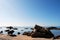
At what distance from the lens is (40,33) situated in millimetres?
30594

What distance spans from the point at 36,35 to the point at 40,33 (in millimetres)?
1270

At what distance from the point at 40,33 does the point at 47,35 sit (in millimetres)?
1951

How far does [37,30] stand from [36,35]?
2.25 metres

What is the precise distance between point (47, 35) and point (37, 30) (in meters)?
3.21

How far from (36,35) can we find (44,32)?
2805 mm

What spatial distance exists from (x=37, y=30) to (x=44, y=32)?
2028 mm

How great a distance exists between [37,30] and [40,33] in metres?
1.76

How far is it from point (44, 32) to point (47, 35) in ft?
4.70

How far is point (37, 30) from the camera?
3206 cm

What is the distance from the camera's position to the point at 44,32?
31.6 meters

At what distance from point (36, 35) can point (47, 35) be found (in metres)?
3.00

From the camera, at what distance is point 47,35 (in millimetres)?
30578
